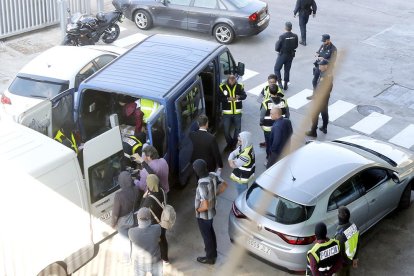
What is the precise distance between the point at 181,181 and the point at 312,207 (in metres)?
2.63

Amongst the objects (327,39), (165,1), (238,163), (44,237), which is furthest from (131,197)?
(165,1)

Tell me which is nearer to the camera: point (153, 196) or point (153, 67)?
point (153, 196)

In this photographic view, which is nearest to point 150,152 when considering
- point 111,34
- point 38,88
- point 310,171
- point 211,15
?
point 310,171

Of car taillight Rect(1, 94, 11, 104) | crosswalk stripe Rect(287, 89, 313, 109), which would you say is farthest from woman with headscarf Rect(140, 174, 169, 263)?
crosswalk stripe Rect(287, 89, 313, 109)

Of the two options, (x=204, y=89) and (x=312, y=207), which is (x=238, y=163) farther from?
(x=204, y=89)

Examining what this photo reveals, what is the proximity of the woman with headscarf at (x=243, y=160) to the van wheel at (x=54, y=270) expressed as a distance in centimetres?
295

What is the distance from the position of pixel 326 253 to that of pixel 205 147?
2838mm

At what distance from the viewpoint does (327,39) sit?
A: 13602 mm

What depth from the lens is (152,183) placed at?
26.5 ft

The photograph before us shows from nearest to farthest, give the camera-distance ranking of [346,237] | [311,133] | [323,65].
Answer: [346,237], [323,65], [311,133]

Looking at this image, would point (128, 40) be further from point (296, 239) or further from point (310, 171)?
point (296, 239)

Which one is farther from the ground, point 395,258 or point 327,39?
point 327,39

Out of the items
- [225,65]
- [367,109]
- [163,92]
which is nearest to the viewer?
[163,92]

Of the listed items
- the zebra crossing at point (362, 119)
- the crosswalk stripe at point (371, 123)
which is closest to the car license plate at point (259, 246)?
the zebra crossing at point (362, 119)
